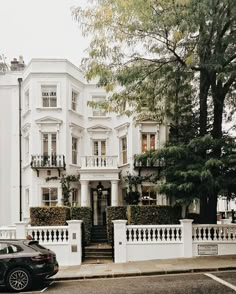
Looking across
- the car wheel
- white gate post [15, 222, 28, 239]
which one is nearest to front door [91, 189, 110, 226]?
white gate post [15, 222, 28, 239]

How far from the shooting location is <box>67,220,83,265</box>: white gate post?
1834 centimetres

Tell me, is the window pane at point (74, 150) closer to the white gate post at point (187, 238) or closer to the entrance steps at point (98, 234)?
the entrance steps at point (98, 234)

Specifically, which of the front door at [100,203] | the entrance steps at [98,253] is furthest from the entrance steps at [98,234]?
the front door at [100,203]

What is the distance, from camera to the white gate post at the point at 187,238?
18.5m

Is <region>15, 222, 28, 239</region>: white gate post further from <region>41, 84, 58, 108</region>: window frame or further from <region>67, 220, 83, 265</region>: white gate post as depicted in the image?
<region>41, 84, 58, 108</region>: window frame

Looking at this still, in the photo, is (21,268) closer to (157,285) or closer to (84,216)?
(157,285)

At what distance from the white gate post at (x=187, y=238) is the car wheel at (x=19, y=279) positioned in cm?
747

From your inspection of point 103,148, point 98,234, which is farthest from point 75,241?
point 103,148

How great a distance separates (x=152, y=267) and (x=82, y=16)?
9896mm

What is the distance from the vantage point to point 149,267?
16.5m

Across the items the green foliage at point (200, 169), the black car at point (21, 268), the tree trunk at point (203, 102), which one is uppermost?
the tree trunk at point (203, 102)

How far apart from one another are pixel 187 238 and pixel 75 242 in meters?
4.47

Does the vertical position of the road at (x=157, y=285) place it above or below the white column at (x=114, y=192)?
below

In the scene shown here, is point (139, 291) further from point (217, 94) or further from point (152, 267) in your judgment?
point (217, 94)
